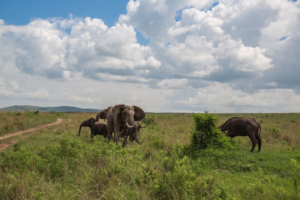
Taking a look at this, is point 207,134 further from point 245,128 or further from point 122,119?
point 122,119

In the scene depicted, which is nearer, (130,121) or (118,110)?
(130,121)

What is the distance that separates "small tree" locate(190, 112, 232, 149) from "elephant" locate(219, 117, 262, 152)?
199 centimetres

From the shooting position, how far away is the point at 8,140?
14453 millimetres

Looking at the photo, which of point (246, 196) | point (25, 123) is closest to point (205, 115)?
point (246, 196)

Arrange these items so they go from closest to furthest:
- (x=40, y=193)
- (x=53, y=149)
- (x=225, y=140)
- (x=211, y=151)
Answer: (x=40, y=193)
(x=53, y=149)
(x=211, y=151)
(x=225, y=140)

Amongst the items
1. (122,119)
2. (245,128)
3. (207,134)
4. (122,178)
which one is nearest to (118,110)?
(122,119)

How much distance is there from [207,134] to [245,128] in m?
2.68

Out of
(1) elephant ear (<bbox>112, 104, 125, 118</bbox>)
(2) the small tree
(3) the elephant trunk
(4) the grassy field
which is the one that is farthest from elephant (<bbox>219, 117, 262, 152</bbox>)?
(1) elephant ear (<bbox>112, 104, 125, 118</bbox>)

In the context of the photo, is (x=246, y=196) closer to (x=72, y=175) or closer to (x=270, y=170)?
(x=270, y=170)

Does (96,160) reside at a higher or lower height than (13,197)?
higher

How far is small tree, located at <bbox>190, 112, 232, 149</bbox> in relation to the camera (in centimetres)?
973

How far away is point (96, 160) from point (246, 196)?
3968mm

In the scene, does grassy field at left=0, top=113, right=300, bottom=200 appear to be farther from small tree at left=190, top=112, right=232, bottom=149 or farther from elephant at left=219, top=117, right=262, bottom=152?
elephant at left=219, top=117, right=262, bottom=152

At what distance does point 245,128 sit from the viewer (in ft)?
37.6
